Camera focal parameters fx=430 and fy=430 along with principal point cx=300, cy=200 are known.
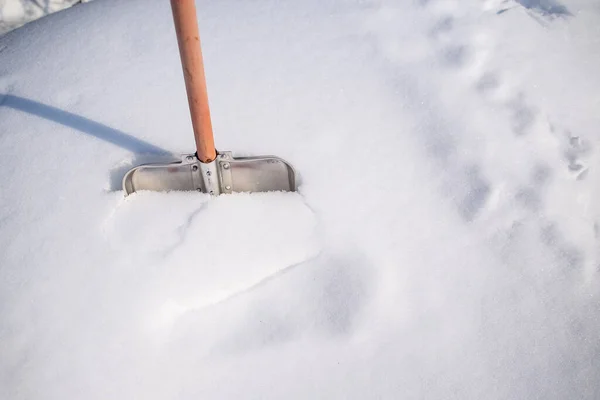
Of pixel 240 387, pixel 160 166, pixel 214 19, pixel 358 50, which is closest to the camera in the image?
pixel 240 387

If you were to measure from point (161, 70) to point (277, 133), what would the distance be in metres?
0.57

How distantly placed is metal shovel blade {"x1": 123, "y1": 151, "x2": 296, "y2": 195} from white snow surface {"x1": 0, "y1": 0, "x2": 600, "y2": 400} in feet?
0.13

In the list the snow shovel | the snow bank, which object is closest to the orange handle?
the snow shovel

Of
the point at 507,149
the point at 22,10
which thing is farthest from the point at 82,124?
the point at 507,149

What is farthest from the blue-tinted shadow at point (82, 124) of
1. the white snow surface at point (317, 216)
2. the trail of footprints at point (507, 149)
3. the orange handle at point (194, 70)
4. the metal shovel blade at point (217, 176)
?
the trail of footprints at point (507, 149)

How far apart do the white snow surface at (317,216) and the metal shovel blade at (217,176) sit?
0.13 ft

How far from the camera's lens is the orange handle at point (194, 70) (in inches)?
37.3

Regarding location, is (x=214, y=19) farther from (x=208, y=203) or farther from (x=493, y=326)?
(x=493, y=326)

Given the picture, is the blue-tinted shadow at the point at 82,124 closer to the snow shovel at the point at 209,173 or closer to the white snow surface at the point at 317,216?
the white snow surface at the point at 317,216

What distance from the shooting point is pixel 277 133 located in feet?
4.74

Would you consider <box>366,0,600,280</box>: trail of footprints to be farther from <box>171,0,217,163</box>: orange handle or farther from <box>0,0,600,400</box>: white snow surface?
<box>171,0,217,163</box>: orange handle

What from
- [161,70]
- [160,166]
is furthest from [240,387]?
[161,70]

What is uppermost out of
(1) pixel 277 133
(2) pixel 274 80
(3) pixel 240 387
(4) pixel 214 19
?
(4) pixel 214 19

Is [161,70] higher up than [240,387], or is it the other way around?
[161,70]
